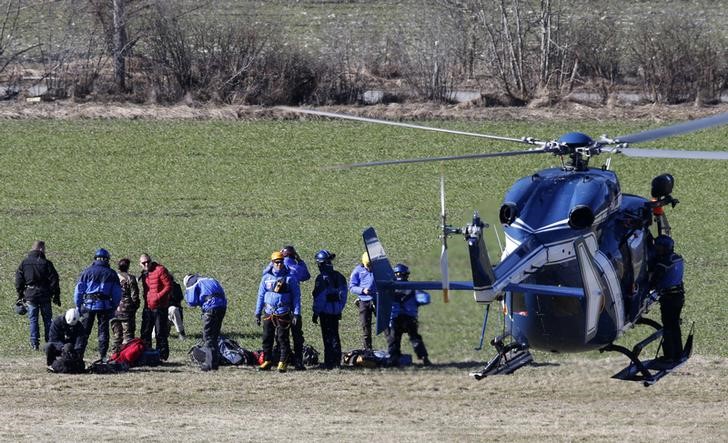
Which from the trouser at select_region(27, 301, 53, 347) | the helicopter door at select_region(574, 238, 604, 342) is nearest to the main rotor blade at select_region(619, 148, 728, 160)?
the helicopter door at select_region(574, 238, 604, 342)

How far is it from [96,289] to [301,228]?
33.6 feet

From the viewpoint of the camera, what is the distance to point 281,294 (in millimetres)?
19797

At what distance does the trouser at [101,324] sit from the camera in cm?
1995

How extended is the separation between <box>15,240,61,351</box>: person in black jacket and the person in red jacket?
146 cm

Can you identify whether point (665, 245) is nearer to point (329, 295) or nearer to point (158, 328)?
point (329, 295)

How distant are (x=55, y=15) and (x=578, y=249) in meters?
33.5

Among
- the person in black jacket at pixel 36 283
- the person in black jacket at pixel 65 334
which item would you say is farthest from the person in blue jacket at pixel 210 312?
the person in black jacket at pixel 36 283

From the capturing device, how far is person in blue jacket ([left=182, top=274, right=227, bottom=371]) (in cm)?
1997

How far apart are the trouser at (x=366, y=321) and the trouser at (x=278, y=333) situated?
1176 millimetres

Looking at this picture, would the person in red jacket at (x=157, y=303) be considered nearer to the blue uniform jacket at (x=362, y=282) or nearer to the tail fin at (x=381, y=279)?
the blue uniform jacket at (x=362, y=282)

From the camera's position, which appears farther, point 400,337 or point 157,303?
point 157,303

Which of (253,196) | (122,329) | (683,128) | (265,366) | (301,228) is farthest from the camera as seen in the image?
(253,196)

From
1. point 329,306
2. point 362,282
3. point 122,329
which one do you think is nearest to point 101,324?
point 122,329

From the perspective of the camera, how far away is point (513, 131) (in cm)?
3584
